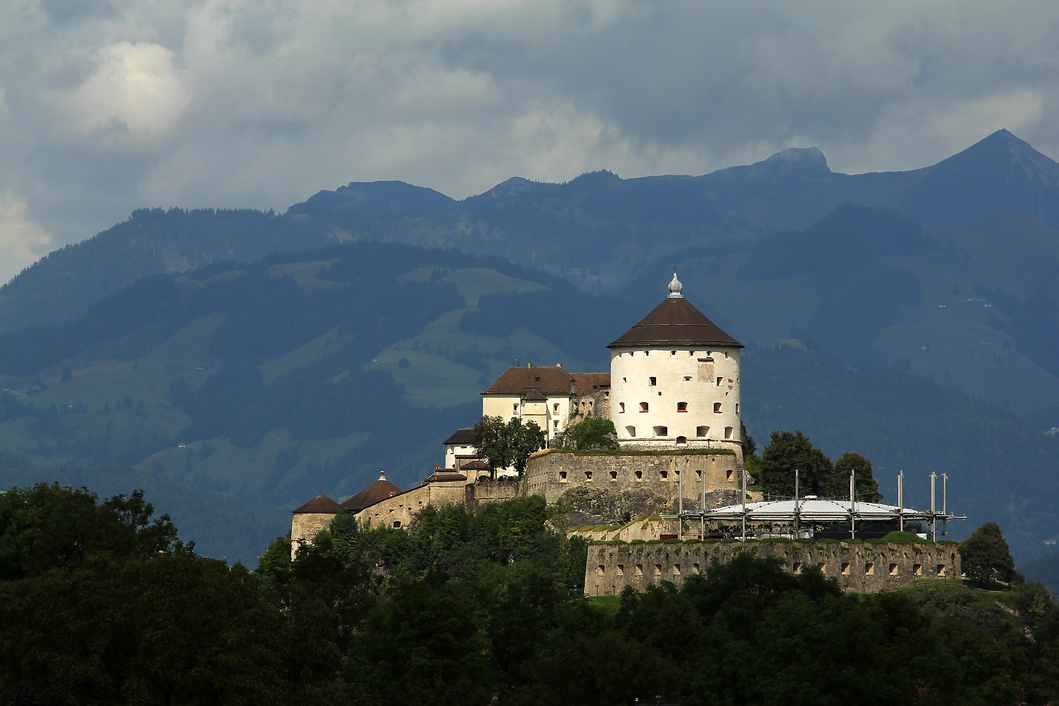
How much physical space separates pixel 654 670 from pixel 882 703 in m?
7.90

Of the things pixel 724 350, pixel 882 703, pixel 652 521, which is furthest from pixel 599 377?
pixel 882 703

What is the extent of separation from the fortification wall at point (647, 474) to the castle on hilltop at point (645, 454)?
6 cm

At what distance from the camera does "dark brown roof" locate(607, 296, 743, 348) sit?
114500 millimetres

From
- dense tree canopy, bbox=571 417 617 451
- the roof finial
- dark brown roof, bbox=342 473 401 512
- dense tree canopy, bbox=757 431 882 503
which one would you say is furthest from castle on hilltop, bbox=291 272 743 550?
dense tree canopy, bbox=757 431 882 503

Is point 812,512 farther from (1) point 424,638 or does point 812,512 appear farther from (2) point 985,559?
(1) point 424,638

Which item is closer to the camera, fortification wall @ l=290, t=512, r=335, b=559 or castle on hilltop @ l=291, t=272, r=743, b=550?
castle on hilltop @ l=291, t=272, r=743, b=550

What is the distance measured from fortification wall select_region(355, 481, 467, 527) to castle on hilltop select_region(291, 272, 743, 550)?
0.07m

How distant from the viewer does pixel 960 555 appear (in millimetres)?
102375

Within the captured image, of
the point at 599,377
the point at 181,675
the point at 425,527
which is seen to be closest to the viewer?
the point at 181,675

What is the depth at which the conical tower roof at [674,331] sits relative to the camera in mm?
114500

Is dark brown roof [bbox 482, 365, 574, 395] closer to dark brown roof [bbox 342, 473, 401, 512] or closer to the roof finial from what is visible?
dark brown roof [bbox 342, 473, 401, 512]

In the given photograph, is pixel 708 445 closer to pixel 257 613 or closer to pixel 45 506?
pixel 45 506

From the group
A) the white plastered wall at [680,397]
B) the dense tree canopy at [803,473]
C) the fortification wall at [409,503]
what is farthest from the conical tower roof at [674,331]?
the fortification wall at [409,503]

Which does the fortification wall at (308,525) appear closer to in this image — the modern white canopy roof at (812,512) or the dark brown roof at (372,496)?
the dark brown roof at (372,496)
